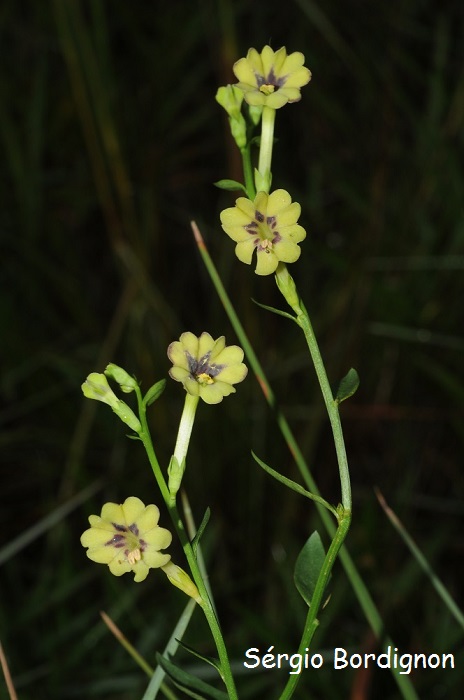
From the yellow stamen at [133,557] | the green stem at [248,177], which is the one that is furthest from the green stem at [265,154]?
the yellow stamen at [133,557]

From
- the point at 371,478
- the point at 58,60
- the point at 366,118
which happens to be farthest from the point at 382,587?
the point at 58,60

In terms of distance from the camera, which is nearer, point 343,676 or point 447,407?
point 343,676

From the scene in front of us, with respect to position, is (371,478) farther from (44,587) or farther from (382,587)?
(44,587)

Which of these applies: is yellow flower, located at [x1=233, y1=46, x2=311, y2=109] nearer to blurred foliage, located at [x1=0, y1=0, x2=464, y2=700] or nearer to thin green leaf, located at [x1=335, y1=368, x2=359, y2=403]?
thin green leaf, located at [x1=335, y1=368, x2=359, y2=403]

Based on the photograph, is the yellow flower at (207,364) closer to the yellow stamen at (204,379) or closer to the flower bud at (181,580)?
the yellow stamen at (204,379)

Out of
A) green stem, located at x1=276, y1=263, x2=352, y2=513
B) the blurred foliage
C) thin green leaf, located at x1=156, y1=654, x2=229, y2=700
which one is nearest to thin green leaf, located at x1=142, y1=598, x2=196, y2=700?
thin green leaf, located at x1=156, y1=654, x2=229, y2=700

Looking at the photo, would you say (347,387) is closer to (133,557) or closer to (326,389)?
(326,389)

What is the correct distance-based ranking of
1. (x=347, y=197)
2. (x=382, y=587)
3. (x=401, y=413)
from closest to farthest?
(x=382, y=587)
(x=401, y=413)
(x=347, y=197)
